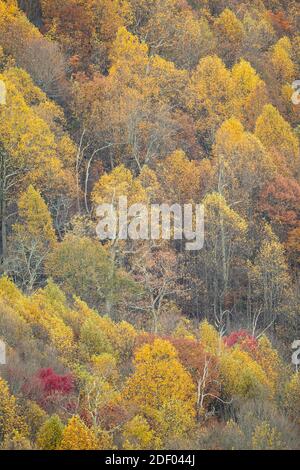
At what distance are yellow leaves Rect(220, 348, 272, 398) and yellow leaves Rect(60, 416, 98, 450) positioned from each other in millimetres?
11466

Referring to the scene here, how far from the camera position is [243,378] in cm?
3903

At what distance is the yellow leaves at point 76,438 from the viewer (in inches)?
1091

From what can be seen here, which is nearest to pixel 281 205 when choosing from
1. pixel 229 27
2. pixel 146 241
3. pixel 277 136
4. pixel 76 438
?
pixel 277 136

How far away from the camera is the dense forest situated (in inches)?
1334

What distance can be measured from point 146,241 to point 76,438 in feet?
86.9

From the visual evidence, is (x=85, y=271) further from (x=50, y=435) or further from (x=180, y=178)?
(x=50, y=435)

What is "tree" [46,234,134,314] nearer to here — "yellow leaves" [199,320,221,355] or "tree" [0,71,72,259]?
"tree" [0,71,72,259]

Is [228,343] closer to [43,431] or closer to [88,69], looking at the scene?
[43,431]

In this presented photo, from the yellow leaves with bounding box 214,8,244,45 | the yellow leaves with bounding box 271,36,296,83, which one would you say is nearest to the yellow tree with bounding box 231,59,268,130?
the yellow leaves with bounding box 271,36,296,83

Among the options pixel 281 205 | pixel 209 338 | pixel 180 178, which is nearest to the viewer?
pixel 209 338

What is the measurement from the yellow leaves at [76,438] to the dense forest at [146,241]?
0.22 ft

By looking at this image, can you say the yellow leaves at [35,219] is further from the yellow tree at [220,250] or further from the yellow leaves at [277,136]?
the yellow leaves at [277,136]

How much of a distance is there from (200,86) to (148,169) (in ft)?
43.6

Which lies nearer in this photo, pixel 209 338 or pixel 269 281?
Answer: pixel 209 338
